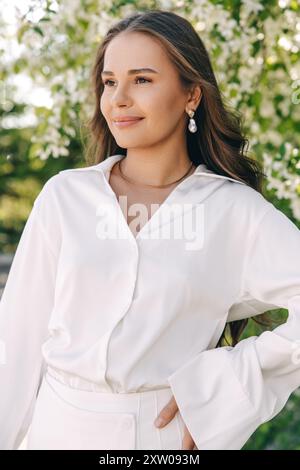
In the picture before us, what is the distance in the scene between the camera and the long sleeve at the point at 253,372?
2.30 m

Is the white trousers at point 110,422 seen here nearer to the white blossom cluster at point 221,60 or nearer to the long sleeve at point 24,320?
the long sleeve at point 24,320

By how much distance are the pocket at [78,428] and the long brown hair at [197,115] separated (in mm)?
416

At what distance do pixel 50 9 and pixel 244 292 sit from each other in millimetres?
1796

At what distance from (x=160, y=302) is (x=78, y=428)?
38 cm

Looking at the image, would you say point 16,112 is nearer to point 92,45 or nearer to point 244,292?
point 92,45

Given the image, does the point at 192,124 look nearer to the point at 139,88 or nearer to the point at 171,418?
the point at 139,88

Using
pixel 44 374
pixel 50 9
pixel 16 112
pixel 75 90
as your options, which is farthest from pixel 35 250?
pixel 16 112

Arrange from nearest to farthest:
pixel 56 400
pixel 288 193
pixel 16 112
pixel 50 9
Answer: pixel 56 400 < pixel 288 193 < pixel 50 9 < pixel 16 112

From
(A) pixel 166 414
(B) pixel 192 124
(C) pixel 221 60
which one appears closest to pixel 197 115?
(B) pixel 192 124

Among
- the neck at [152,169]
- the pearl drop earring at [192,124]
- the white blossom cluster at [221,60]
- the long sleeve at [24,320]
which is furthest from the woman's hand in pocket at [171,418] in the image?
the white blossom cluster at [221,60]

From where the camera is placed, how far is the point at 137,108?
7.99ft

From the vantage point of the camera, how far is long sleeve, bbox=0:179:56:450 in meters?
2.45

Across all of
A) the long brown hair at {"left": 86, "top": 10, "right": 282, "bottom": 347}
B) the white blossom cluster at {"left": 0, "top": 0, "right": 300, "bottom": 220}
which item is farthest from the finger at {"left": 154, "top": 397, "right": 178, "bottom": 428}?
the white blossom cluster at {"left": 0, "top": 0, "right": 300, "bottom": 220}

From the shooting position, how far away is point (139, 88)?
2.42m
